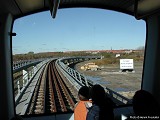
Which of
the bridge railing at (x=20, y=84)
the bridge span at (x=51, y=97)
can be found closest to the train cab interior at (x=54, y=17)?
the bridge span at (x=51, y=97)

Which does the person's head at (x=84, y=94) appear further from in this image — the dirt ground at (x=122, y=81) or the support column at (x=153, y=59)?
the dirt ground at (x=122, y=81)

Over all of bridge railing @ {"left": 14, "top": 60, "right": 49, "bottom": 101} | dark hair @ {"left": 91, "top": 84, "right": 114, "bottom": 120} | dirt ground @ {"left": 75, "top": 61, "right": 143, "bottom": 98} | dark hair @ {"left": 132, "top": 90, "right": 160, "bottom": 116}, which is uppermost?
dark hair @ {"left": 132, "top": 90, "right": 160, "bottom": 116}

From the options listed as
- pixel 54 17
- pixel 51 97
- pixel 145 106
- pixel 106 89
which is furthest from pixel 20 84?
pixel 145 106

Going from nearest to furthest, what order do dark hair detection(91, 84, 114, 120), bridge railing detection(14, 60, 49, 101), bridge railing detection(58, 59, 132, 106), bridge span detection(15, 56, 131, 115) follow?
1. dark hair detection(91, 84, 114, 120)
2. bridge railing detection(58, 59, 132, 106)
3. bridge span detection(15, 56, 131, 115)
4. bridge railing detection(14, 60, 49, 101)

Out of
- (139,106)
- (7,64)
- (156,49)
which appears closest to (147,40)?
(156,49)

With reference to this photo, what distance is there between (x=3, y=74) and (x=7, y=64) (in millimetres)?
256

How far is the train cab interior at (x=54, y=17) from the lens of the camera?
4672mm

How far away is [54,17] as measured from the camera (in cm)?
439

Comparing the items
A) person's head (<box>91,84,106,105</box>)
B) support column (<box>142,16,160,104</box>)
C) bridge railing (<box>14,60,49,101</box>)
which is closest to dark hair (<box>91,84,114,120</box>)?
person's head (<box>91,84,106,105</box>)

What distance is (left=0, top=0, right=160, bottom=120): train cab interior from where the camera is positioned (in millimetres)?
4672

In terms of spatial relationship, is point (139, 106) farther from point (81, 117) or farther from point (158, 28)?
point (158, 28)

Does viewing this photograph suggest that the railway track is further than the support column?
Yes

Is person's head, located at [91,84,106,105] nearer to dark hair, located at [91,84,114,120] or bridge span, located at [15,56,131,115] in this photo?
dark hair, located at [91,84,114,120]

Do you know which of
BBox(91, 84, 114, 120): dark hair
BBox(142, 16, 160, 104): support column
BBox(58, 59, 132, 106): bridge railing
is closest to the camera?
BBox(91, 84, 114, 120): dark hair
